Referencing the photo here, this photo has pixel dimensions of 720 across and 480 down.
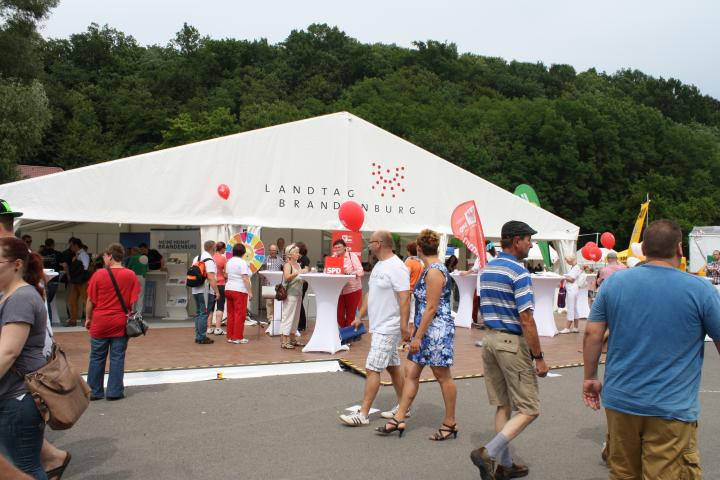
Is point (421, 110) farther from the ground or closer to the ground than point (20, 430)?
farther from the ground

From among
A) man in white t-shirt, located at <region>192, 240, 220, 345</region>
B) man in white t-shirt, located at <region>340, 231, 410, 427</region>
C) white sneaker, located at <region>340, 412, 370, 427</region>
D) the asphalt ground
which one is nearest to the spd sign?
man in white t-shirt, located at <region>192, 240, 220, 345</region>

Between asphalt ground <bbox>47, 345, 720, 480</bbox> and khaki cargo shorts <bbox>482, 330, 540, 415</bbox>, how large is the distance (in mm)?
609

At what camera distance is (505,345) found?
4.14 meters

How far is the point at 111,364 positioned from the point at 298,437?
7.59 ft

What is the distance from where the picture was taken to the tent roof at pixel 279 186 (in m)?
11.5

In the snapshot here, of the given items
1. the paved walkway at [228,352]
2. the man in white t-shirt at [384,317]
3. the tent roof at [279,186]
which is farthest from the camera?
the tent roof at [279,186]

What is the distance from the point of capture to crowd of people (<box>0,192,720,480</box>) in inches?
114

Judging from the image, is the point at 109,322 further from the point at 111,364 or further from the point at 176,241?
the point at 176,241

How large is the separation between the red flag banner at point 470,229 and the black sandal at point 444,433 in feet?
21.9

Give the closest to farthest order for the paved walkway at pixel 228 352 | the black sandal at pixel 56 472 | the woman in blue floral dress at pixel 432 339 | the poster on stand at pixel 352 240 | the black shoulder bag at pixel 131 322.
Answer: the black sandal at pixel 56 472, the woman in blue floral dress at pixel 432 339, the black shoulder bag at pixel 131 322, the paved walkway at pixel 228 352, the poster on stand at pixel 352 240

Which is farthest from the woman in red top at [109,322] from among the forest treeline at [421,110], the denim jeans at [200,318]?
the forest treeline at [421,110]

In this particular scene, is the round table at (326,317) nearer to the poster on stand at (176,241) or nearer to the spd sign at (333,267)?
the spd sign at (333,267)

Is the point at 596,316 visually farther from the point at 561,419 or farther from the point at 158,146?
the point at 158,146

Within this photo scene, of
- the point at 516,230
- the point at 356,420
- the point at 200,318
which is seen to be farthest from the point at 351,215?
the point at 516,230
